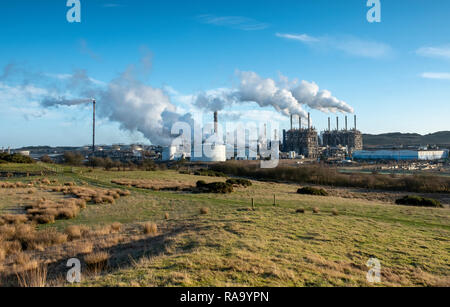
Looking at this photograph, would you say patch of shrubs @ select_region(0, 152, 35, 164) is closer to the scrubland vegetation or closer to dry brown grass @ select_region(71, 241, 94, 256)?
the scrubland vegetation

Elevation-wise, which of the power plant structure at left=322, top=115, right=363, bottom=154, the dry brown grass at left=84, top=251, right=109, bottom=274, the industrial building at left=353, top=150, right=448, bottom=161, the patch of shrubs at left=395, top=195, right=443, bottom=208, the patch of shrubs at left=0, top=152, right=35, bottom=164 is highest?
the power plant structure at left=322, top=115, right=363, bottom=154

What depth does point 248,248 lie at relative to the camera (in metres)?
8.75

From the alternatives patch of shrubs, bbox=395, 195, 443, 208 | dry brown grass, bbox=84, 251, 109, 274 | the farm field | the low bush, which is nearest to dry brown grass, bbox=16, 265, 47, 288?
the farm field

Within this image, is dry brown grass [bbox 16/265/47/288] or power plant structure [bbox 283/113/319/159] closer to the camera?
dry brown grass [bbox 16/265/47/288]

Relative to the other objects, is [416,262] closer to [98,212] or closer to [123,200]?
[98,212]

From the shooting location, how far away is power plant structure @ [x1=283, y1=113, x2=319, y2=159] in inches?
3735

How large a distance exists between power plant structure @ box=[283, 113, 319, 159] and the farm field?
79072 mm

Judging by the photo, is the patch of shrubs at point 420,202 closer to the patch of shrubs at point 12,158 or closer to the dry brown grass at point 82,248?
the dry brown grass at point 82,248

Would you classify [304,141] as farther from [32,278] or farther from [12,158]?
[32,278]

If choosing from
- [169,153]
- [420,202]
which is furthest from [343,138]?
[420,202]

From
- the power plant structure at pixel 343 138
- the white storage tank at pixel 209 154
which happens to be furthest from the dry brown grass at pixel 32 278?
the power plant structure at pixel 343 138

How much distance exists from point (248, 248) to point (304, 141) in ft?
300

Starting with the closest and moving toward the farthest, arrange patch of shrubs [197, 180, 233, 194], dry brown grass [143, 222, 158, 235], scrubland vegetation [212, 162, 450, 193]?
dry brown grass [143, 222, 158, 235] → patch of shrubs [197, 180, 233, 194] → scrubland vegetation [212, 162, 450, 193]

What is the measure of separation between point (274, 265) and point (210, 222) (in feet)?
19.8
